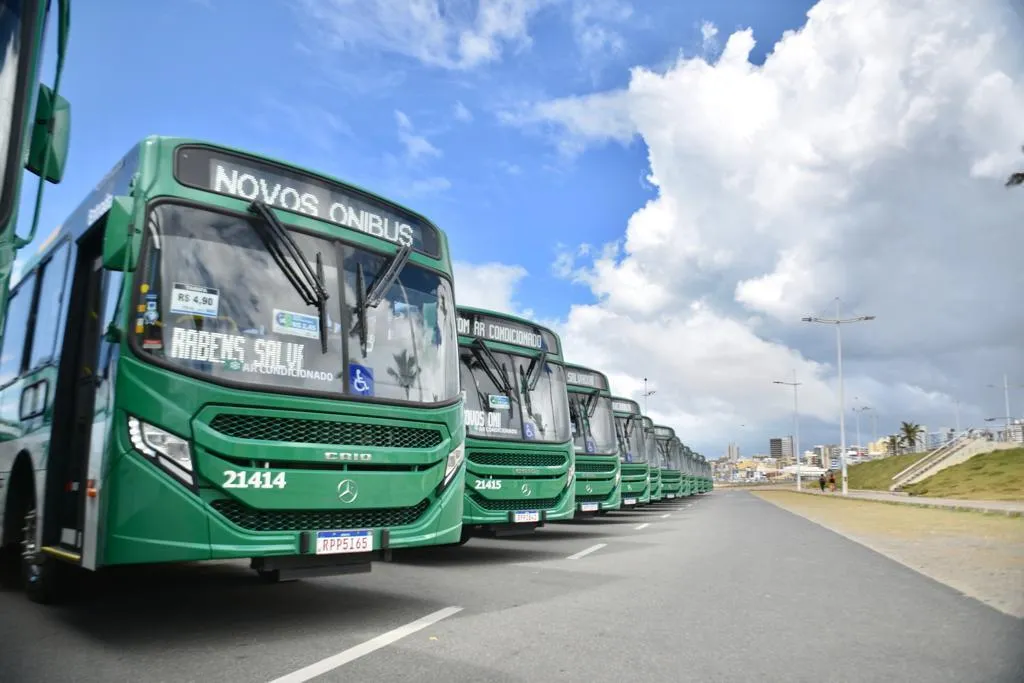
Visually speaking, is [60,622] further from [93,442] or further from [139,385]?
[139,385]

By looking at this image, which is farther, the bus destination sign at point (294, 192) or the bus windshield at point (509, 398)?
the bus windshield at point (509, 398)

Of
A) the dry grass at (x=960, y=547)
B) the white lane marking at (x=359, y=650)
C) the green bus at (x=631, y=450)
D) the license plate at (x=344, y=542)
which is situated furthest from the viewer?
the green bus at (x=631, y=450)

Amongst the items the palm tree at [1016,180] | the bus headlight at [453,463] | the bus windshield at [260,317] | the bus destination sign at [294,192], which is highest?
the palm tree at [1016,180]

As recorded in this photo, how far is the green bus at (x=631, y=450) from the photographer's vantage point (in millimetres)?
20547

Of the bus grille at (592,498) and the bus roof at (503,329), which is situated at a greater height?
the bus roof at (503,329)

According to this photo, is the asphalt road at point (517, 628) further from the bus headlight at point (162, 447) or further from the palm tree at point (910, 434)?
the palm tree at point (910, 434)

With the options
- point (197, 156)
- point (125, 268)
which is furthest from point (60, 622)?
→ point (197, 156)

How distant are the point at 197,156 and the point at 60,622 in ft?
11.3

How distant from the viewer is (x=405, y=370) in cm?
644

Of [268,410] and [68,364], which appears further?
[68,364]

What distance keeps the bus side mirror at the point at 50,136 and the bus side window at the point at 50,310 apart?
9.53ft

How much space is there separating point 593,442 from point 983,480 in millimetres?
42750

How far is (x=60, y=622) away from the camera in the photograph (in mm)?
5984

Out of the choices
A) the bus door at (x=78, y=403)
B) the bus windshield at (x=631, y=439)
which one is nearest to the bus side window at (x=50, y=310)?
the bus door at (x=78, y=403)
